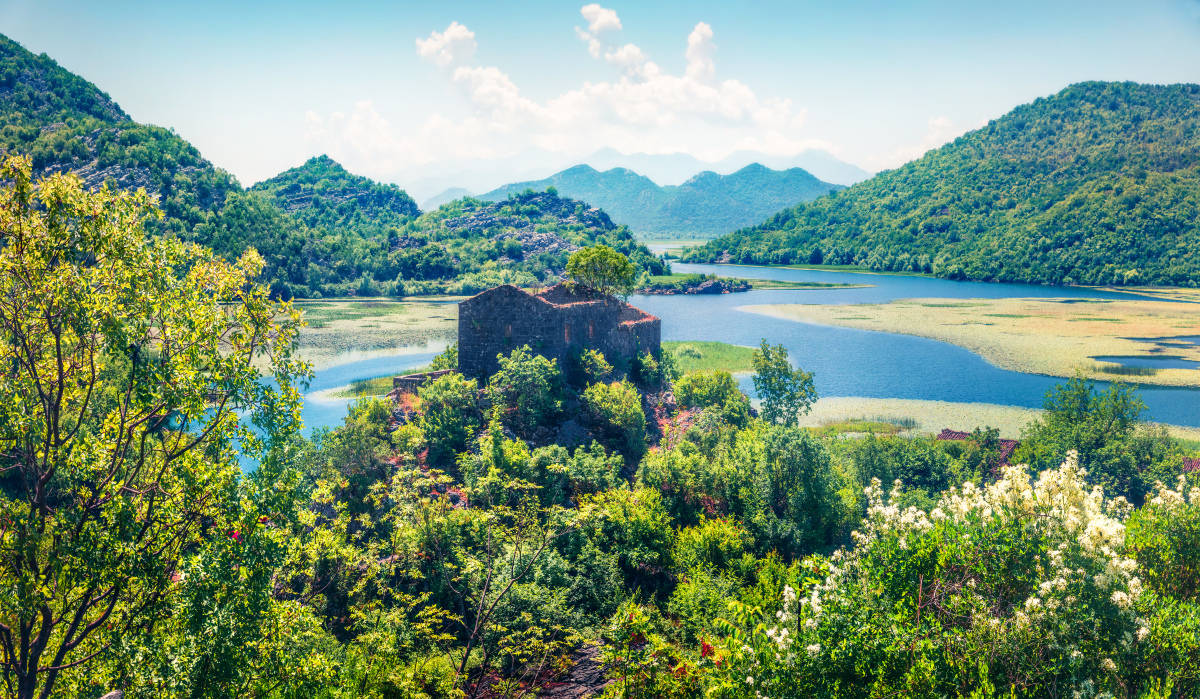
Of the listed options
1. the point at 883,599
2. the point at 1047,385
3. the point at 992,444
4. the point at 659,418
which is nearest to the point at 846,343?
the point at 1047,385

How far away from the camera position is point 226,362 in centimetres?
1180

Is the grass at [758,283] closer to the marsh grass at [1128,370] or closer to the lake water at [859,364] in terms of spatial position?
the lake water at [859,364]

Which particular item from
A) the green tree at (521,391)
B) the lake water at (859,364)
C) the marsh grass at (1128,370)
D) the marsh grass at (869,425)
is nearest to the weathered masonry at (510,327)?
the green tree at (521,391)

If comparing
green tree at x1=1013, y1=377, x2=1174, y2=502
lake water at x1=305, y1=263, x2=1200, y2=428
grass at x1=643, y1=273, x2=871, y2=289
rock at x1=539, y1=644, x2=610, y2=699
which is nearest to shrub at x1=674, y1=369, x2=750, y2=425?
green tree at x1=1013, y1=377, x2=1174, y2=502

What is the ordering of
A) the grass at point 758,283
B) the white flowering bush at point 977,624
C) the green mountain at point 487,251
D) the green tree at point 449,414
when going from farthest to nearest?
the grass at point 758,283
the green mountain at point 487,251
the green tree at point 449,414
the white flowering bush at point 977,624

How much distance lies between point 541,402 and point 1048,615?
25147 millimetres

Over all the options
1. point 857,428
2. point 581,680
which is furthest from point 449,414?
point 857,428

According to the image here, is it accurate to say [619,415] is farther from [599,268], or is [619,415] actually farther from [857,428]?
[857,428]

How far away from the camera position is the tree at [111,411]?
398 inches

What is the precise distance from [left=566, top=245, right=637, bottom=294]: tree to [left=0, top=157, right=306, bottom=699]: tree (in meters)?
36.8

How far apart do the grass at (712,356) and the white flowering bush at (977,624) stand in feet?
157

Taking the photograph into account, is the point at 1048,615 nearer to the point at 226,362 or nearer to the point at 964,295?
the point at 226,362

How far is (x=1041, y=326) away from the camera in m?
88.6

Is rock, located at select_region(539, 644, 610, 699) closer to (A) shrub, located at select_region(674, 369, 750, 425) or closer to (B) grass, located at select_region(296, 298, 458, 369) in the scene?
(A) shrub, located at select_region(674, 369, 750, 425)
